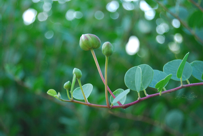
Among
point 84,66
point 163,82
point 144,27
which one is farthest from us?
point 84,66

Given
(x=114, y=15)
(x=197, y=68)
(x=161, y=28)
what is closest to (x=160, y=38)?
(x=161, y=28)

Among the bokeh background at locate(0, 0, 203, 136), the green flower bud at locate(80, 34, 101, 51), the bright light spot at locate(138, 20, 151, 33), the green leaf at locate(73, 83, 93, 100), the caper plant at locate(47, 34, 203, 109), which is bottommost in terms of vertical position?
the bokeh background at locate(0, 0, 203, 136)

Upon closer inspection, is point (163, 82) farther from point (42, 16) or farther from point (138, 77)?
point (42, 16)

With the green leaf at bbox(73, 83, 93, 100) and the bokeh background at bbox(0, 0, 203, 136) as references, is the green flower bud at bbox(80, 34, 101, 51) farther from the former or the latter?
the bokeh background at bbox(0, 0, 203, 136)

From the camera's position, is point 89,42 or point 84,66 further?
point 84,66

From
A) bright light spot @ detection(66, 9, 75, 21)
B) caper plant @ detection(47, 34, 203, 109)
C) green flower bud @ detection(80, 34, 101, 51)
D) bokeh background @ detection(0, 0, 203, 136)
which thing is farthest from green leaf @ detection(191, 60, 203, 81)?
bright light spot @ detection(66, 9, 75, 21)

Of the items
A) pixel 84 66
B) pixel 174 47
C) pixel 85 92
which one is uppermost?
pixel 85 92

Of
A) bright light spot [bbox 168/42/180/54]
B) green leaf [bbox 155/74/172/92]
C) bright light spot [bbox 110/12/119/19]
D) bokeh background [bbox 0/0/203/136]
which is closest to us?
green leaf [bbox 155/74/172/92]

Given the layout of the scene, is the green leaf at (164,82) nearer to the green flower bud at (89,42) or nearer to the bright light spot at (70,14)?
the green flower bud at (89,42)
